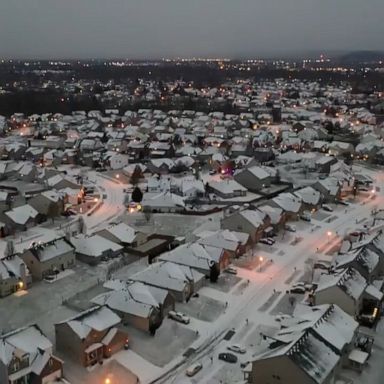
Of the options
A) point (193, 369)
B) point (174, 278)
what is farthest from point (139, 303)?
point (193, 369)

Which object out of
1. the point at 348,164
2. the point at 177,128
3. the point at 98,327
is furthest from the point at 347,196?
the point at 177,128

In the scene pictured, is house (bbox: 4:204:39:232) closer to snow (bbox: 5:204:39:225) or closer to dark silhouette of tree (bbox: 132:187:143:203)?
snow (bbox: 5:204:39:225)

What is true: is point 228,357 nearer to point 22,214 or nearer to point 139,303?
point 139,303

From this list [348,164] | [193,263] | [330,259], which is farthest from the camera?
[348,164]

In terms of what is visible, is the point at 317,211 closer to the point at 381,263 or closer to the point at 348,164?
the point at 381,263

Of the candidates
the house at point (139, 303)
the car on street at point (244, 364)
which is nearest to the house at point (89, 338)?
the house at point (139, 303)

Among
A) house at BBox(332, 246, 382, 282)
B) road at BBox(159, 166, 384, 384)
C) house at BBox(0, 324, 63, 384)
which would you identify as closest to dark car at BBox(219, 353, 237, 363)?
road at BBox(159, 166, 384, 384)
